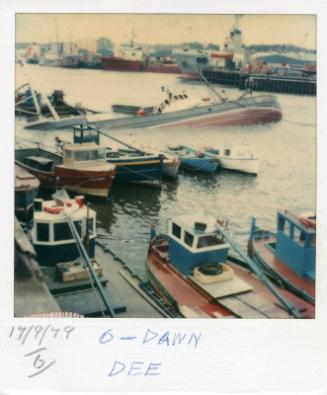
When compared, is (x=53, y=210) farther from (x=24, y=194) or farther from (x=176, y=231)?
(x=176, y=231)

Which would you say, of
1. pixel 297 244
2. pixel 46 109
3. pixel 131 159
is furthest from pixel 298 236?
pixel 46 109

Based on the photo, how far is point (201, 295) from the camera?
4.71 ft

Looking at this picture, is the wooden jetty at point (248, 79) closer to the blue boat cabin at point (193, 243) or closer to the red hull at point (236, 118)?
the red hull at point (236, 118)

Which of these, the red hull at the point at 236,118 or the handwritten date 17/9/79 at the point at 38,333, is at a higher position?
the red hull at the point at 236,118

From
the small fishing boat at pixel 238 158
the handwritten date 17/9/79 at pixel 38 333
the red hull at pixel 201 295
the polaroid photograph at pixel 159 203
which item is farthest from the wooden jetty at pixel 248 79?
the handwritten date 17/9/79 at pixel 38 333

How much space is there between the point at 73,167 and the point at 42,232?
16 centimetres

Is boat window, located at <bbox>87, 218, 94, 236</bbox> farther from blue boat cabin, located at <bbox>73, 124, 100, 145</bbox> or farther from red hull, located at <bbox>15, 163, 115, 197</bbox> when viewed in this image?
blue boat cabin, located at <bbox>73, 124, 100, 145</bbox>

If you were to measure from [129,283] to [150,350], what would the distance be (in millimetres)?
151

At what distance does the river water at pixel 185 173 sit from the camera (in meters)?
1.47

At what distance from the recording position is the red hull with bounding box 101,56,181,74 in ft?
4.84

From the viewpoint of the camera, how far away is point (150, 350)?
1.44 m

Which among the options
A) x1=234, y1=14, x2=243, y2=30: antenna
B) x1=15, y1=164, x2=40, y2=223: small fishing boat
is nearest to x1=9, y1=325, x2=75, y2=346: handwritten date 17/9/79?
x1=15, y1=164, x2=40, y2=223: small fishing boat

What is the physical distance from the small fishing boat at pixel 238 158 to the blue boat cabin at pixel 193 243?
0.43 ft

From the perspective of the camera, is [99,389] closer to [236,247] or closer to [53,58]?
[236,247]
